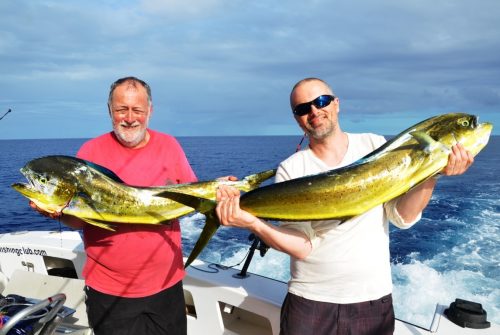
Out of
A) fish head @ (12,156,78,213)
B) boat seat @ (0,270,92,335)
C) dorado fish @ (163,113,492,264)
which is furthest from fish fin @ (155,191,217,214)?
boat seat @ (0,270,92,335)

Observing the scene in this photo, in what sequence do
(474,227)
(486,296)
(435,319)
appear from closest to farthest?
1. (435,319)
2. (486,296)
3. (474,227)

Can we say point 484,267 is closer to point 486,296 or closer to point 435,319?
point 486,296

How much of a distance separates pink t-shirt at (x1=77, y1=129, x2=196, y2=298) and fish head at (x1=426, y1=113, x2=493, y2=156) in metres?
1.56

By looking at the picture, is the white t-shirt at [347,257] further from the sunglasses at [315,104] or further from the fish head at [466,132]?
the fish head at [466,132]

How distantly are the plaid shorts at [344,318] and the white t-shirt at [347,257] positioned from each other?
39 millimetres

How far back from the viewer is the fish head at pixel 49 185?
2246 mm

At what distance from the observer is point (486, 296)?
675cm

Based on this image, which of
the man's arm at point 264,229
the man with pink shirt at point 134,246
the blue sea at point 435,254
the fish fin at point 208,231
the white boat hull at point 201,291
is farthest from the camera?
→ the blue sea at point 435,254

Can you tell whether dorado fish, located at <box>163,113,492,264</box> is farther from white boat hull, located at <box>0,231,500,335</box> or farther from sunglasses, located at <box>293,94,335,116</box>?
white boat hull, located at <box>0,231,500,335</box>

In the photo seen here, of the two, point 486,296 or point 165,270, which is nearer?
point 165,270

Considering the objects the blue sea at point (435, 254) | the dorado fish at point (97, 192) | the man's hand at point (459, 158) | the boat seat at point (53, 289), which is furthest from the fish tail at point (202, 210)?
the blue sea at point (435, 254)

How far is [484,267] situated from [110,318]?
7683 mm

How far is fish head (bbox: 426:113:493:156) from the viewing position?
180 centimetres

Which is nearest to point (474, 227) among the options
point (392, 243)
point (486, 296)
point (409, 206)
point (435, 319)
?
point (392, 243)
